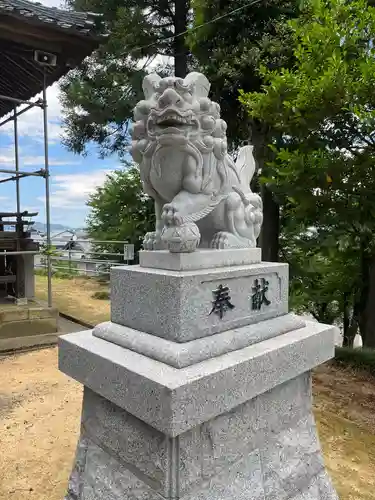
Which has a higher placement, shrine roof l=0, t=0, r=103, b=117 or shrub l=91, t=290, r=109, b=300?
shrine roof l=0, t=0, r=103, b=117

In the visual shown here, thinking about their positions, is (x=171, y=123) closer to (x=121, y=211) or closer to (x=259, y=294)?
(x=259, y=294)

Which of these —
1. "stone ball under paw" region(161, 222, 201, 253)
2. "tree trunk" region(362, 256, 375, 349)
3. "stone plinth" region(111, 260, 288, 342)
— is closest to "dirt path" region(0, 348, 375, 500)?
"tree trunk" region(362, 256, 375, 349)

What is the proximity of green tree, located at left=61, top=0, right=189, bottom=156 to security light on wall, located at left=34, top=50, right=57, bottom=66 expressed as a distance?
1.70 meters

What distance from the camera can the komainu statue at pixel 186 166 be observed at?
1.91m

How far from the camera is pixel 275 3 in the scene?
18.9 ft

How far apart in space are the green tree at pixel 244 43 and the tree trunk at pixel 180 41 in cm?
130

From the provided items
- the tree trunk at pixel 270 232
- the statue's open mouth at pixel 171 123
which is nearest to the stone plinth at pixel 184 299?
the statue's open mouth at pixel 171 123

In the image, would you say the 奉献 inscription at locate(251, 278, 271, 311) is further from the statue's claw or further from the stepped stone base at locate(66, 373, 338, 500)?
the stepped stone base at locate(66, 373, 338, 500)

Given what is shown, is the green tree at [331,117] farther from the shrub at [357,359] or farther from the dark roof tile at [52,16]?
the dark roof tile at [52,16]

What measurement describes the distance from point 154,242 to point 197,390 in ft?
2.94

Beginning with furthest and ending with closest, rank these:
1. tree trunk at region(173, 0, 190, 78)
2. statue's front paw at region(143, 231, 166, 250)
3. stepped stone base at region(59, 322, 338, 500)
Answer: tree trunk at region(173, 0, 190, 78) < statue's front paw at region(143, 231, 166, 250) < stepped stone base at region(59, 322, 338, 500)

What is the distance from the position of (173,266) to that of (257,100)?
3170mm

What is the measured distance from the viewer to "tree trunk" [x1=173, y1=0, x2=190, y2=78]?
7469 mm

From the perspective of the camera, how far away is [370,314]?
5.49 metres
